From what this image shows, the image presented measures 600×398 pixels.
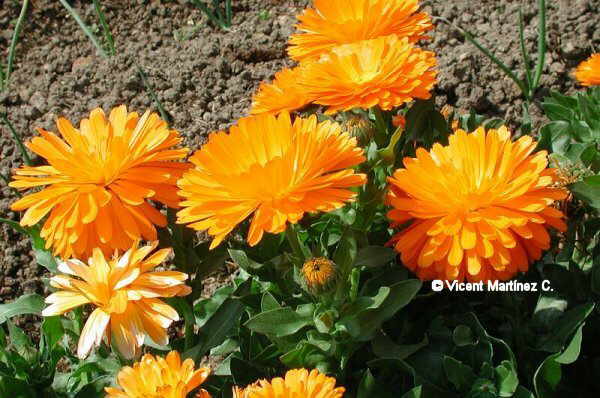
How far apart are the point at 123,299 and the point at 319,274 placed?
40 cm

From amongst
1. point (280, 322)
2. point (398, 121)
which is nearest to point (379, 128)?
point (398, 121)

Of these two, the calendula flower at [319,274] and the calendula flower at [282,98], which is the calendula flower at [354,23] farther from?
the calendula flower at [319,274]

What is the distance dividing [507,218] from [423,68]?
0.44 m

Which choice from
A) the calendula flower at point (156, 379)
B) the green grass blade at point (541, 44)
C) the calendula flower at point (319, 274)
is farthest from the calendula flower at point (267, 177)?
the green grass blade at point (541, 44)

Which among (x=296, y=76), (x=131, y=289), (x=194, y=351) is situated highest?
(x=296, y=76)

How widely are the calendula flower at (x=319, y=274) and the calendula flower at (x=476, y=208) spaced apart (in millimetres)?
211

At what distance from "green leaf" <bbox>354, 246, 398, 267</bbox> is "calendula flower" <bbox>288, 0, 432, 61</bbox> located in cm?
57

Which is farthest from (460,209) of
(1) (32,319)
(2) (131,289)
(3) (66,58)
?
(3) (66,58)

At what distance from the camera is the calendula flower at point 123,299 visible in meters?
1.67

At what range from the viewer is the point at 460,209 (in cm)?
179

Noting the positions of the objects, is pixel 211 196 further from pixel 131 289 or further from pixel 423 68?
pixel 423 68

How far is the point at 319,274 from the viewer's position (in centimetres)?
169

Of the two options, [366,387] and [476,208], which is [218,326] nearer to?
[366,387]

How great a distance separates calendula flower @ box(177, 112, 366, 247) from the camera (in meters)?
1.66
